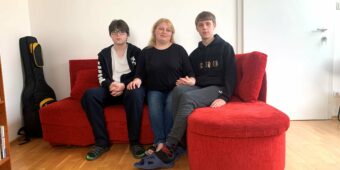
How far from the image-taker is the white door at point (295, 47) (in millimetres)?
2666

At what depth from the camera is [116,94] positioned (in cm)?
214

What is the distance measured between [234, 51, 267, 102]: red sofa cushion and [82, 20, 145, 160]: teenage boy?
76 centimetres

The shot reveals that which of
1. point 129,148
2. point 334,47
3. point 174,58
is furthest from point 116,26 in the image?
point 334,47

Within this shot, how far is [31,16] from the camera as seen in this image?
2820 millimetres

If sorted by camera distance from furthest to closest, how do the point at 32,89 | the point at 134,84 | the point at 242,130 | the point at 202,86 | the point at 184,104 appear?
the point at 32,89 → the point at 134,84 → the point at 202,86 → the point at 184,104 → the point at 242,130

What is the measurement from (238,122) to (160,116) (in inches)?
27.6

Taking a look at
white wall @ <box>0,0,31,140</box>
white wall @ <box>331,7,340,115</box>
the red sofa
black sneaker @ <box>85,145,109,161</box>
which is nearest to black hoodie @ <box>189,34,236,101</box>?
the red sofa

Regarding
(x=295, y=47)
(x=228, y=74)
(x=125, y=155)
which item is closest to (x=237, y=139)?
(x=228, y=74)

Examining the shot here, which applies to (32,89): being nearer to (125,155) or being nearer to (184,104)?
(125,155)

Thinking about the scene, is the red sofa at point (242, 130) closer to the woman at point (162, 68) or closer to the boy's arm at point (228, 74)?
the boy's arm at point (228, 74)

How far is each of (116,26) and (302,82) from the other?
6.47 ft

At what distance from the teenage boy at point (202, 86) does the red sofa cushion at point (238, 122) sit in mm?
123

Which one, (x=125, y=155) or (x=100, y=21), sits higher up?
(x=100, y=21)

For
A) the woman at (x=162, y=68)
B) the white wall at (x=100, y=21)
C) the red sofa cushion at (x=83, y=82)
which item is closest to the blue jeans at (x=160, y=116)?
the woman at (x=162, y=68)
